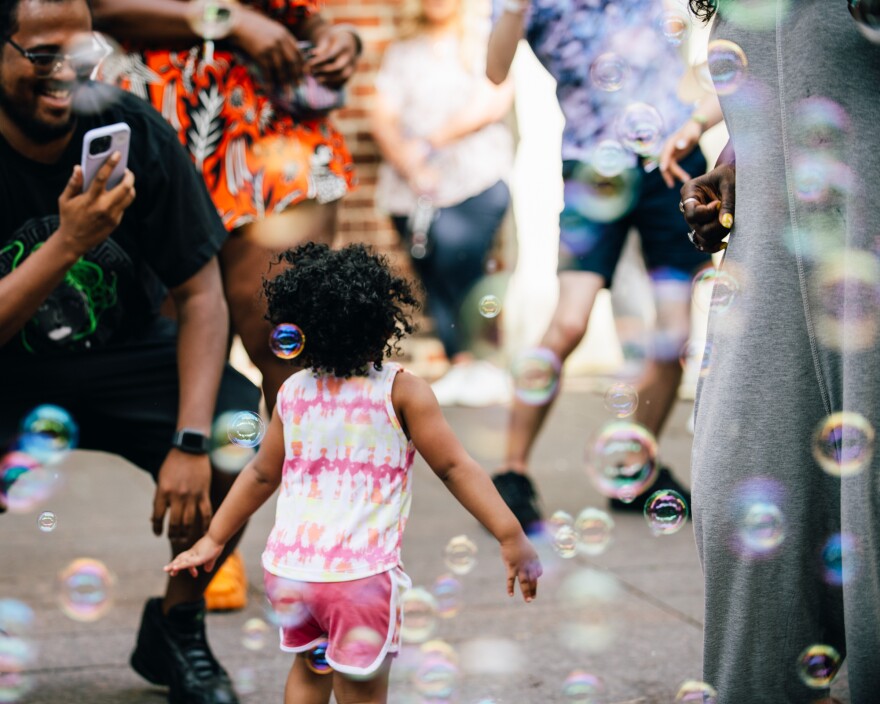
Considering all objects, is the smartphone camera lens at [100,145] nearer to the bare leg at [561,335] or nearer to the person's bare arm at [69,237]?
the person's bare arm at [69,237]

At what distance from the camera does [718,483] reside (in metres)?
2.17

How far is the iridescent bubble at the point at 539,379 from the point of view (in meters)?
4.27

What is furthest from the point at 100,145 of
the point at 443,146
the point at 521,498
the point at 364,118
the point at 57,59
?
the point at 364,118

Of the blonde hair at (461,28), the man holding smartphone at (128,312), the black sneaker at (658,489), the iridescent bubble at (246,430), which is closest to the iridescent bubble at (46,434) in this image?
the man holding smartphone at (128,312)

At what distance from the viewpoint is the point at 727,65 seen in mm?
2240

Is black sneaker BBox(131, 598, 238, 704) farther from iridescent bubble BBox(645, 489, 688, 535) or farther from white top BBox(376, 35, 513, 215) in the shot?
white top BBox(376, 35, 513, 215)

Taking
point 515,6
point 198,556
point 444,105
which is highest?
point 444,105

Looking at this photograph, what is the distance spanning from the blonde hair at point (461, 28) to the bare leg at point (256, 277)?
3.15 meters

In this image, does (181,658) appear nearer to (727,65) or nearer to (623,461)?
(623,461)

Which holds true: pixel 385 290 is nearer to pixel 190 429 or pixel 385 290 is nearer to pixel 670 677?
pixel 190 429

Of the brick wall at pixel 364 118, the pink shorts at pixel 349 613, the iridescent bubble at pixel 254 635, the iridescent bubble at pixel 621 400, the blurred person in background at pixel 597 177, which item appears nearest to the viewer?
the pink shorts at pixel 349 613

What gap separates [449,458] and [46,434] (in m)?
1.03

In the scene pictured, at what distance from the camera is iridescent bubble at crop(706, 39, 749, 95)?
2.22 meters

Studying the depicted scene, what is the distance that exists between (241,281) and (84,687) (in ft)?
3.53
